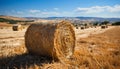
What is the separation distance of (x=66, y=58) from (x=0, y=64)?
298 cm

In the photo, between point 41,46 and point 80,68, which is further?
point 41,46

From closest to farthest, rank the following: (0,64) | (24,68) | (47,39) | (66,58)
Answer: (24,68) < (0,64) < (47,39) < (66,58)

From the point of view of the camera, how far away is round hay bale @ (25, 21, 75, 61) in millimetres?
8933

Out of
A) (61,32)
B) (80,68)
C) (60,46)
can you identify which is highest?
(61,32)

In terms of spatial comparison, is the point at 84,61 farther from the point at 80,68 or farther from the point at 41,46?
the point at 41,46

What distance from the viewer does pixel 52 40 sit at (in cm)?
884

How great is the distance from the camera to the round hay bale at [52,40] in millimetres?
8933

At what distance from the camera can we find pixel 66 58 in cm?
968

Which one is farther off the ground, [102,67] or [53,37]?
[53,37]

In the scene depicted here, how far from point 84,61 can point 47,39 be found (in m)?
1.84

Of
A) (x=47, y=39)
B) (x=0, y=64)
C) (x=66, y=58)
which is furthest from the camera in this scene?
(x=66, y=58)

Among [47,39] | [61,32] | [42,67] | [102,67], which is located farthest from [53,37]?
[102,67]

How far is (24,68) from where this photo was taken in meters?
7.76

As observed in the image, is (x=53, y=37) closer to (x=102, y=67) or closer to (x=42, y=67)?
(x=42, y=67)
